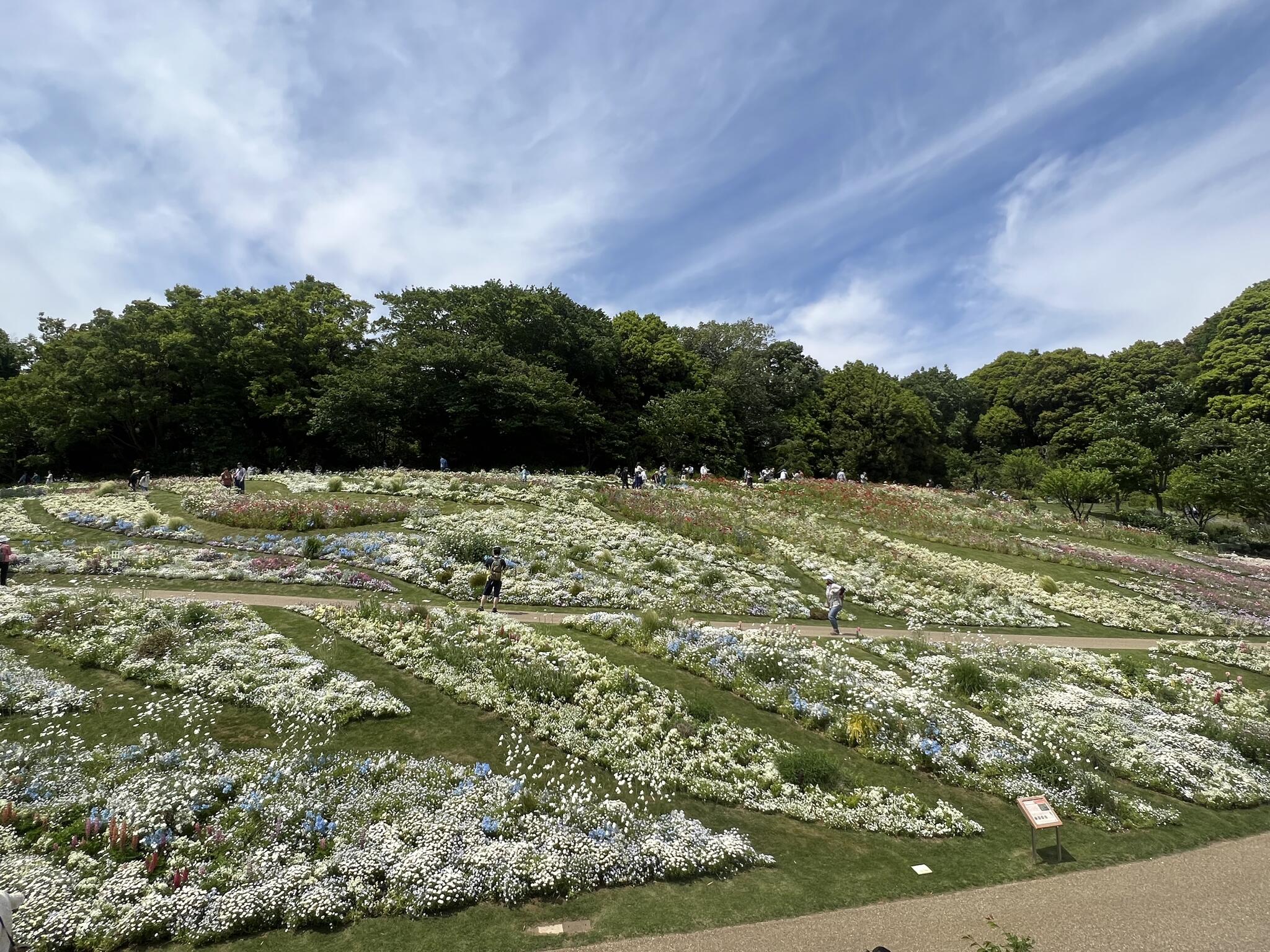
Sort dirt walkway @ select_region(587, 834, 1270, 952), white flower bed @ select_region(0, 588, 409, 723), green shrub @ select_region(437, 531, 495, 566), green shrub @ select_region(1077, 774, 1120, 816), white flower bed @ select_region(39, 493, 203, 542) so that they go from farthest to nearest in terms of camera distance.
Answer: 1. white flower bed @ select_region(39, 493, 203, 542)
2. green shrub @ select_region(437, 531, 495, 566)
3. white flower bed @ select_region(0, 588, 409, 723)
4. green shrub @ select_region(1077, 774, 1120, 816)
5. dirt walkway @ select_region(587, 834, 1270, 952)

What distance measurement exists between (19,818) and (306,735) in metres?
3.41

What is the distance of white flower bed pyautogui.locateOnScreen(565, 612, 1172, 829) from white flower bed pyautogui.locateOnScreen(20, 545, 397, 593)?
8.08m

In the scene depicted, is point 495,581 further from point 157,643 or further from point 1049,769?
point 1049,769

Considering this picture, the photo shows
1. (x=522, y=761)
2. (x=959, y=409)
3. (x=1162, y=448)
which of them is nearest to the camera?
(x=522, y=761)

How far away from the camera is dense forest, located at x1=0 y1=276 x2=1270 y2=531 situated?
143ft

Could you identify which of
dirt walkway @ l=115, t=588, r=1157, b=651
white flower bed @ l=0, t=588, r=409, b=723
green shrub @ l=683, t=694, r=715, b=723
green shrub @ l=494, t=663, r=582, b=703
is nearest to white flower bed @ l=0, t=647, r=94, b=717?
white flower bed @ l=0, t=588, r=409, b=723

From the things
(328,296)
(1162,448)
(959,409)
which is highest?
(328,296)

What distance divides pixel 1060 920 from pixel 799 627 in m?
10.6

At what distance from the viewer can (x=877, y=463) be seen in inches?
2457

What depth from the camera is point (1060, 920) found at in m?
7.40

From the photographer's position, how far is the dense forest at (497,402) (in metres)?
43.5

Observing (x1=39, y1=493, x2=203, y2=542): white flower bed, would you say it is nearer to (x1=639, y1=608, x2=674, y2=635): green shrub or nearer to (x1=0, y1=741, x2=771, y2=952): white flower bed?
(x1=0, y1=741, x2=771, y2=952): white flower bed

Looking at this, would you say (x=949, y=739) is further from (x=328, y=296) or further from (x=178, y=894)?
(x=328, y=296)

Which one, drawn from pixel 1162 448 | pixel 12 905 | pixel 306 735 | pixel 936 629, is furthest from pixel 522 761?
pixel 1162 448
